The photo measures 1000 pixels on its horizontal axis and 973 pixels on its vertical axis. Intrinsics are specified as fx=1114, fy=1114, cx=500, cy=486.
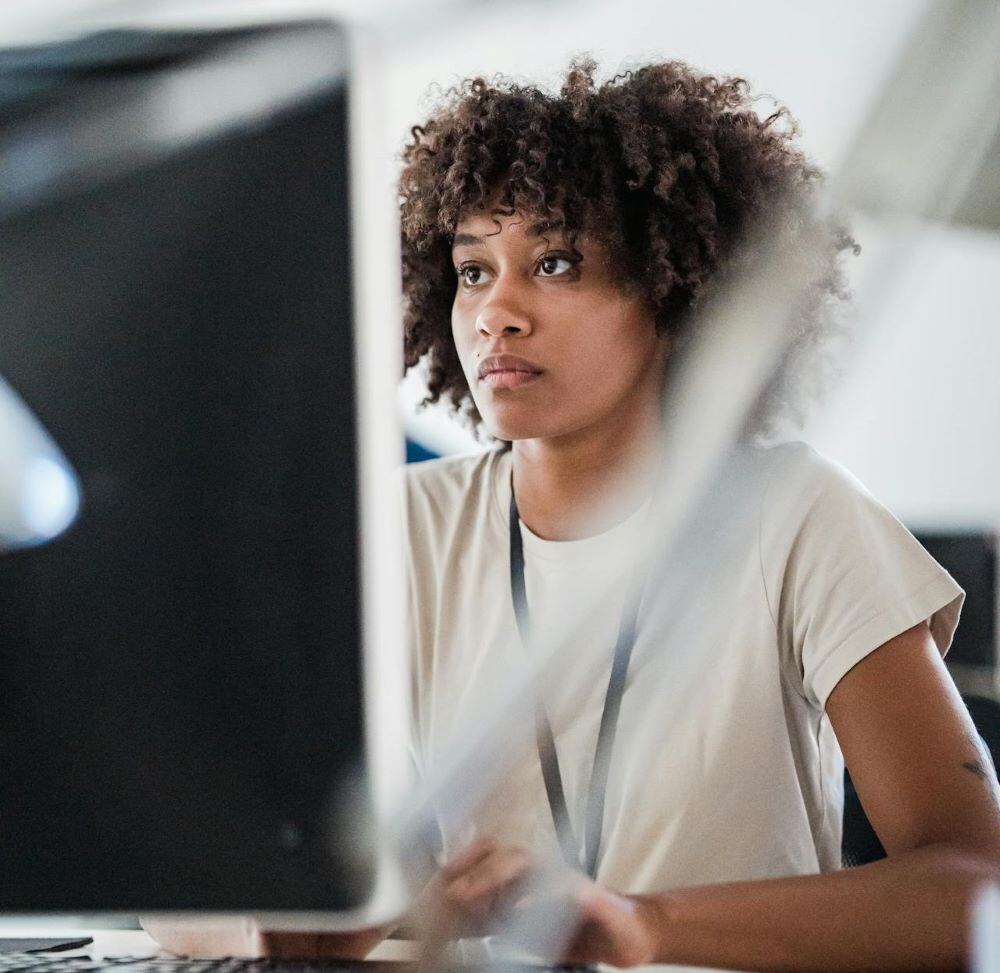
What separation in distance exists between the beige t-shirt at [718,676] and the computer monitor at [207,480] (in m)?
0.65

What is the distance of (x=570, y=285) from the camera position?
120 centimetres

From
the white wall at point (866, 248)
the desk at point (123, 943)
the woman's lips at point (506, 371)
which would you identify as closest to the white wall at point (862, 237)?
the white wall at point (866, 248)

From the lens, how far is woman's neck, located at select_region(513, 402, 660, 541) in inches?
47.8

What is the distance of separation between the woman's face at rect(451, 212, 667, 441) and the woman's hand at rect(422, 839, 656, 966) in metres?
0.62

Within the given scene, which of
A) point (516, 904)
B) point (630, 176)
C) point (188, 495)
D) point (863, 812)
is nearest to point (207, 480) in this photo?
point (188, 495)

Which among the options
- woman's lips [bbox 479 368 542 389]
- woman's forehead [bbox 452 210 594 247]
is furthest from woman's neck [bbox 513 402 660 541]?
woman's forehead [bbox 452 210 594 247]

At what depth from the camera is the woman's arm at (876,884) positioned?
0.62 metres

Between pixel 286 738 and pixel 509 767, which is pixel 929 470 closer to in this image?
pixel 509 767

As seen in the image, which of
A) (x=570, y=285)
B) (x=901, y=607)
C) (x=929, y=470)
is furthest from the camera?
(x=929, y=470)

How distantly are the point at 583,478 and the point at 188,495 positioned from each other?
0.88 metres

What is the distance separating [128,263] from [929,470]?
2.51 metres

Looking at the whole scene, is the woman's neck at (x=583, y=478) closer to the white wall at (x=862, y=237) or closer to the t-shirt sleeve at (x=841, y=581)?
the t-shirt sleeve at (x=841, y=581)

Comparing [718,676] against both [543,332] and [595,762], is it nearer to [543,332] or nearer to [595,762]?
[595,762]

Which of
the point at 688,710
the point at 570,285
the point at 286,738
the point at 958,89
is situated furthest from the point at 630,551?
the point at 958,89
